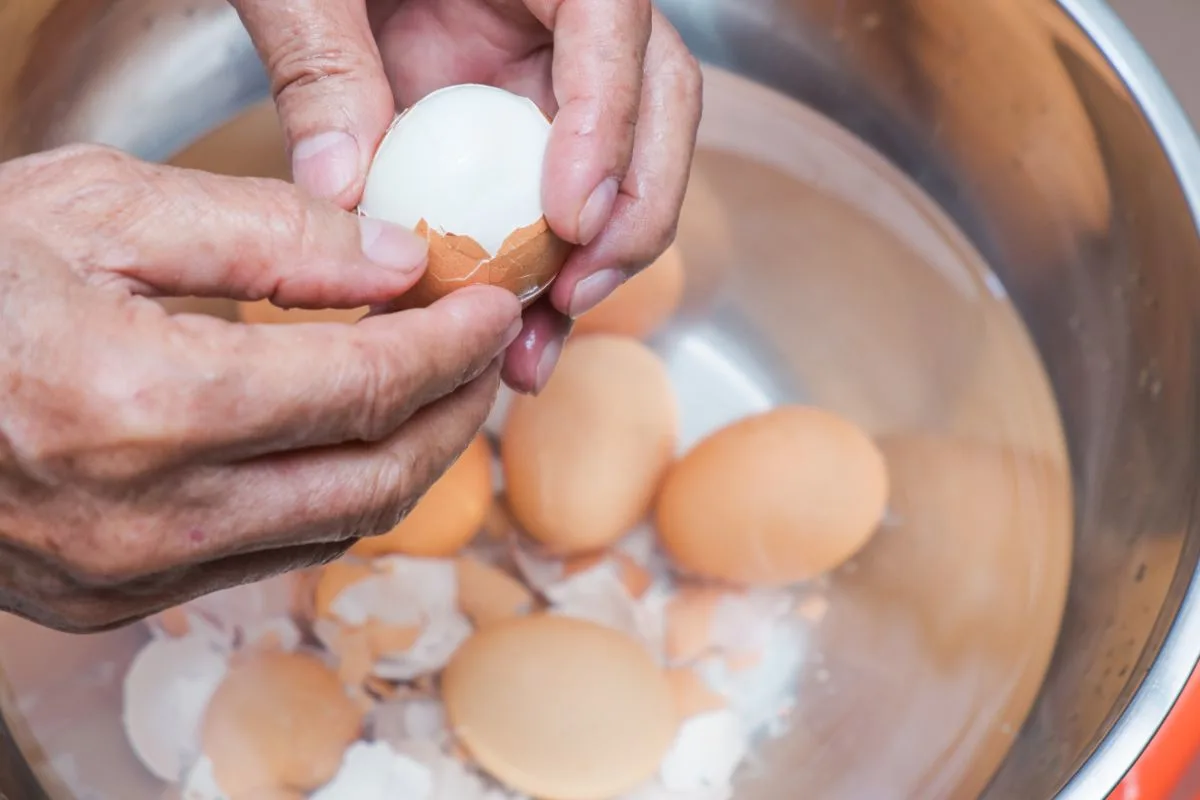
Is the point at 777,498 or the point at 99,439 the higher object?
the point at 99,439

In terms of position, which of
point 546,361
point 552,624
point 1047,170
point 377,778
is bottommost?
point 377,778

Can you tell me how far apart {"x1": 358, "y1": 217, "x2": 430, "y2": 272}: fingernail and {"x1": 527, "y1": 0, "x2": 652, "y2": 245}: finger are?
91mm

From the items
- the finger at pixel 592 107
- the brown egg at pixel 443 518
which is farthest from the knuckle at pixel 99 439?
the brown egg at pixel 443 518

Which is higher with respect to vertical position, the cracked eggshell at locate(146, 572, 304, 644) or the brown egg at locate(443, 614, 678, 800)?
the brown egg at locate(443, 614, 678, 800)

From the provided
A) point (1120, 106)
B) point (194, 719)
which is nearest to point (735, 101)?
point (1120, 106)

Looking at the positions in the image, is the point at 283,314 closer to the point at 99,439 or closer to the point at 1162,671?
the point at 99,439

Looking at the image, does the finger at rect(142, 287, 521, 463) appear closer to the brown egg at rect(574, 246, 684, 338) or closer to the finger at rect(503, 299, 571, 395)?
the finger at rect(503, 299, 571, 395)

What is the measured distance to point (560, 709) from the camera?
2.61 feet

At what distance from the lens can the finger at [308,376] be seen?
0.43 metres

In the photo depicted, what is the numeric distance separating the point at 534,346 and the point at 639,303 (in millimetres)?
274

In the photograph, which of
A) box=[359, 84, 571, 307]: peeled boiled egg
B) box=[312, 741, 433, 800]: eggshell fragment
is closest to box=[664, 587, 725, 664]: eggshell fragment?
box=[312, 741, 433, 800]: eggshell fragment

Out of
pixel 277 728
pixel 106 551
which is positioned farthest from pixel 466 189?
pixel 277 728

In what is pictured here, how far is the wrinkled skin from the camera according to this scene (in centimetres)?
43

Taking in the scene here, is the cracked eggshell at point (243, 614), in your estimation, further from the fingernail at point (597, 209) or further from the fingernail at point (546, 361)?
the fingernail at point (597, 209)
